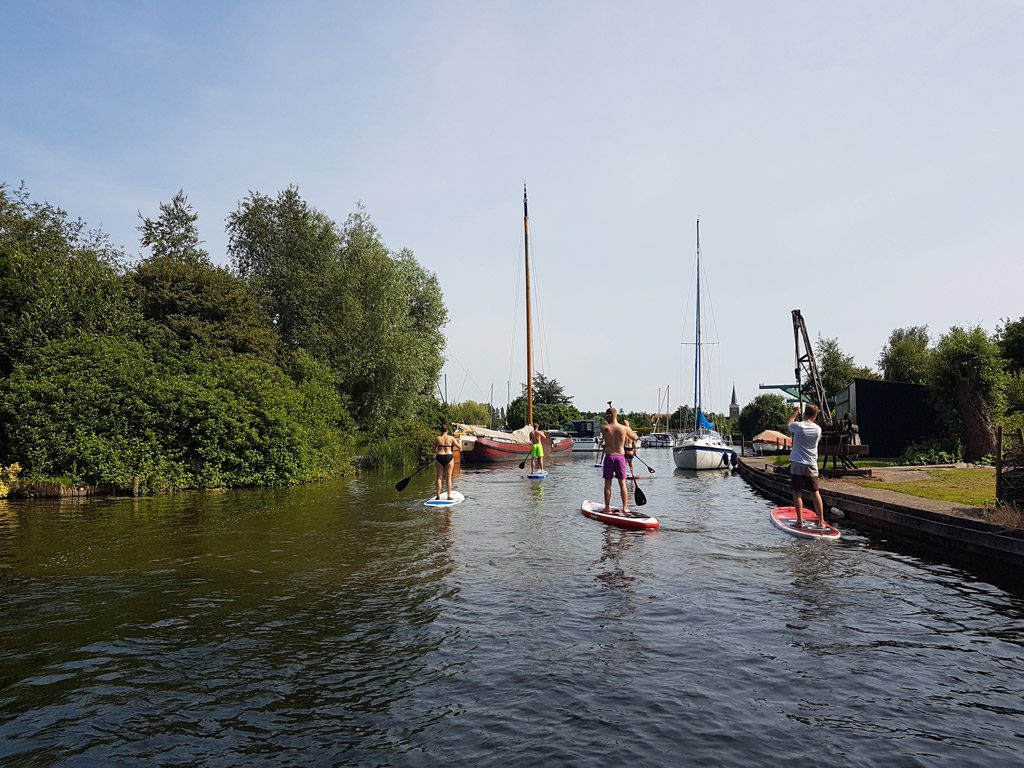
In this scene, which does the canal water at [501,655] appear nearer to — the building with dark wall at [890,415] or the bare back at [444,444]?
the bare back at [444,444]

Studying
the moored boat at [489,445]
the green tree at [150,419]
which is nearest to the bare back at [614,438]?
the green tree at [150,419]

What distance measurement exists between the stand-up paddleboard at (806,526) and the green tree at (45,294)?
24501 millimetres

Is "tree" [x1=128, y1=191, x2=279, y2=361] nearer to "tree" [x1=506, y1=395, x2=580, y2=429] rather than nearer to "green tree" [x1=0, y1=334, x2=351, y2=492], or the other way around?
"green tree" [x1=0, y1=334, x2=351, y2=492]

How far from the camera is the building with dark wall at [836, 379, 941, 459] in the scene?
30.9 m

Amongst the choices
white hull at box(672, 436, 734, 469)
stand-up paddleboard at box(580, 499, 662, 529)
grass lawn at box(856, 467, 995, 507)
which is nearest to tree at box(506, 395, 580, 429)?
white hull at box(672, 436, 734, 469)

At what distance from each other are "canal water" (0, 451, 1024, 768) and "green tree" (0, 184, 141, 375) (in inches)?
572

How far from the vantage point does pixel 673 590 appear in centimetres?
927

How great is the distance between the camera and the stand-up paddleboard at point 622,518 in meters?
14.6

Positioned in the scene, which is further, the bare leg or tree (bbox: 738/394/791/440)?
tree (bbox: 738/394/791/440)

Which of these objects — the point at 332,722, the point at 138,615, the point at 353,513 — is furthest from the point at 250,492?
the point at 332,722

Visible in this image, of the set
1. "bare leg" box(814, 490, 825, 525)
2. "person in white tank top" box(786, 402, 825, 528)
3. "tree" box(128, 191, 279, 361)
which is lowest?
"bare leg" box(814, 490, 825, 525)

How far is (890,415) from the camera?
103 ft

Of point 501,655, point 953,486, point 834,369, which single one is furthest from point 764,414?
point 501,655

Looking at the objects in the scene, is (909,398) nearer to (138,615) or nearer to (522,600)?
(522,600)
